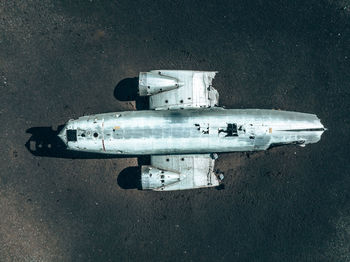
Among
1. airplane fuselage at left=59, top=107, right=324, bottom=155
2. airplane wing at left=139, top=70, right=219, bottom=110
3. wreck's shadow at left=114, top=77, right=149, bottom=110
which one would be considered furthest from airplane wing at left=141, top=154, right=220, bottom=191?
wreck's shadow at left=114, top=77, right=149, bottom=110

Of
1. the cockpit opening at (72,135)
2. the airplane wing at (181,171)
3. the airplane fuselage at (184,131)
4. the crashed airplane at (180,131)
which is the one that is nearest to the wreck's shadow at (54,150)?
the airplane wing at (181,171)

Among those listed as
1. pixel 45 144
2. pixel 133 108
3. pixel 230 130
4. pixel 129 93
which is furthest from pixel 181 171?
pixel 45 144

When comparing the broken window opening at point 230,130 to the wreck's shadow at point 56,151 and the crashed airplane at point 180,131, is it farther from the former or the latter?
the wreck's shadow at point 56,151

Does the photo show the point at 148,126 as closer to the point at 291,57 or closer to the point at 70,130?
the point at 70,130

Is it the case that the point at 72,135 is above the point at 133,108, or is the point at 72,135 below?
below

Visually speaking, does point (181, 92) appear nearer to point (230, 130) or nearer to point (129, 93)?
point (129, 93)

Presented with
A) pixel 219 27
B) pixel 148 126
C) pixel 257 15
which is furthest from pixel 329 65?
pixel 148 126
